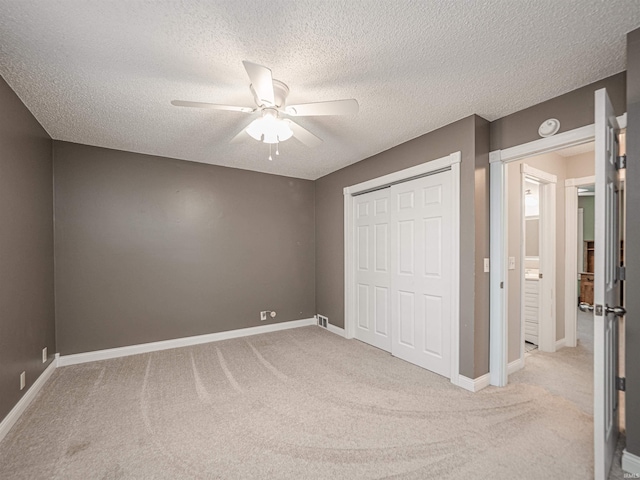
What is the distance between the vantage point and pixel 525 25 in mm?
1614

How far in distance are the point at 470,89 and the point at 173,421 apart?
3.41 metres

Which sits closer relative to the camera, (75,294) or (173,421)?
(173,421)

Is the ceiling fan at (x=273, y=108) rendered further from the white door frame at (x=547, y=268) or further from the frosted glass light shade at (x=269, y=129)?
the white door frame at (x=547, y=268)

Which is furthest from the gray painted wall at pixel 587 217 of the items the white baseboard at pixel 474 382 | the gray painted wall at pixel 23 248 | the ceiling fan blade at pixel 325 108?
the gray painted wall at pixel 23 248

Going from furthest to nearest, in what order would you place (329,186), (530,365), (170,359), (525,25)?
(329,186), (170,359), (530,365), (525,25)

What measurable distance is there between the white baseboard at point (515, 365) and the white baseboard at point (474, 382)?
433 mm

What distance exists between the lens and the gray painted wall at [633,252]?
66.4 inches

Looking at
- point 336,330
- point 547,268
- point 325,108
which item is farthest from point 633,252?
point 336,330

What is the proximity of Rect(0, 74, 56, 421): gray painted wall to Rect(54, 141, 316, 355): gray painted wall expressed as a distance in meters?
0.26

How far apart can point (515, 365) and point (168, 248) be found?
436cm

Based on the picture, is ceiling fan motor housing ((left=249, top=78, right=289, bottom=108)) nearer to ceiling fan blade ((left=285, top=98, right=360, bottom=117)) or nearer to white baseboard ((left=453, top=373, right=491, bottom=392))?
ceiling fan blade ((left=285, top=98, right=360, bottom=117))

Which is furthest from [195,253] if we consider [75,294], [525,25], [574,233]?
[574,233]

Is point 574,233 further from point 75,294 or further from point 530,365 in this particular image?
point 75,294

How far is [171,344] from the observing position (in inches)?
152
